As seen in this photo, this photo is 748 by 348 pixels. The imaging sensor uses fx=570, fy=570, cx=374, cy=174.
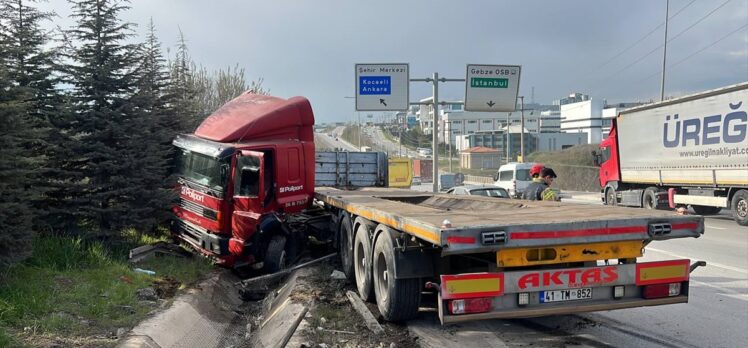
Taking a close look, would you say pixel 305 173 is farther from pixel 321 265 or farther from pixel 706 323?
pixel 706 323

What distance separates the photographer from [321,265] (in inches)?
387

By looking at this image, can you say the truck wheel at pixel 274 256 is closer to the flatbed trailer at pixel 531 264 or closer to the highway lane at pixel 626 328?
the highway lane at pixel 626 328

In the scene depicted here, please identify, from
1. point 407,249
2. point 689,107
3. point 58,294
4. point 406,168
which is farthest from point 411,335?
point 406,168

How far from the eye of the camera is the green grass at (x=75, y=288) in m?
5.29

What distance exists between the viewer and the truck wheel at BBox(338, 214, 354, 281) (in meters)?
8.09

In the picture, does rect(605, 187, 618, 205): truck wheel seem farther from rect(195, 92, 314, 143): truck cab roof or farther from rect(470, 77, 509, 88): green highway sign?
rect(195, 92, 314, 143): truck cab roof

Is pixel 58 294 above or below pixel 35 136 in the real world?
below

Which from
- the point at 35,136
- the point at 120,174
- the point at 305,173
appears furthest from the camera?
the point at 305,173

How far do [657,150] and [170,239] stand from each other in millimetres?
16489

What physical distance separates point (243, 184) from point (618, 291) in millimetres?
6438

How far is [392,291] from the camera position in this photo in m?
5.73

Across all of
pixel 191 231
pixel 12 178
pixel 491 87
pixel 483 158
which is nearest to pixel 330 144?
pixel 483 158

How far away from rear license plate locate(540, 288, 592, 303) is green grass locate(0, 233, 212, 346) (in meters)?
3.98

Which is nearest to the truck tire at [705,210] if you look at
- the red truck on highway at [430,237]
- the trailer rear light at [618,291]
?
the red truck on highway at [430,237]
